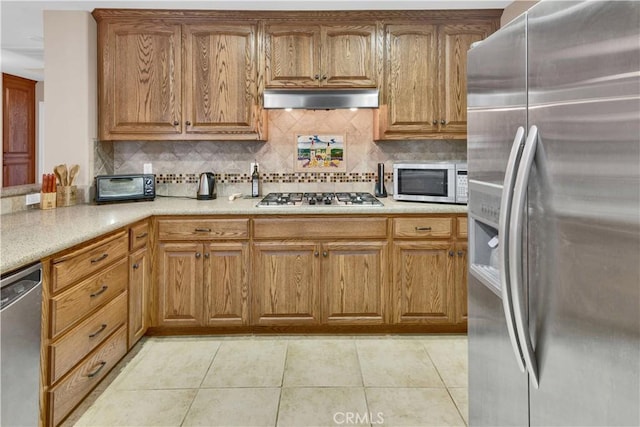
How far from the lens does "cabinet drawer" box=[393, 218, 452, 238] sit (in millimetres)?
2844

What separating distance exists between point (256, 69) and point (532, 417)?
110 inches

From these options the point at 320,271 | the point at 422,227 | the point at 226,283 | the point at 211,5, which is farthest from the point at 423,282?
the point at 211,5

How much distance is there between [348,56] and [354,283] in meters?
1.69

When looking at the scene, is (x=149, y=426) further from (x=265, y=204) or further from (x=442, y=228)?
(x=442, y=228)

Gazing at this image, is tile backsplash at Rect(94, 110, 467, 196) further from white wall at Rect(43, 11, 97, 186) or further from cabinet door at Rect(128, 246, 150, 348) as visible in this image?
cabinet door at Rect(128, 246, 150, 348)

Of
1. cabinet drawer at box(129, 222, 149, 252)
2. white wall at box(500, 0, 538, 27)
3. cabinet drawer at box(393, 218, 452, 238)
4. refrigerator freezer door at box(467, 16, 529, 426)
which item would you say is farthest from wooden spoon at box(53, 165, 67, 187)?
white wall at box(500, 0, 538, 27)

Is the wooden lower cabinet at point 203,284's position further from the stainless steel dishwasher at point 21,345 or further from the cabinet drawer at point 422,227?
the stainless steel dishwasher at point 21,345

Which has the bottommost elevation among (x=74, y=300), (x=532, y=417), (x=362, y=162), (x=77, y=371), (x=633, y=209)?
(x=77, y=371)

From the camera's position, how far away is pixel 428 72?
3143mm

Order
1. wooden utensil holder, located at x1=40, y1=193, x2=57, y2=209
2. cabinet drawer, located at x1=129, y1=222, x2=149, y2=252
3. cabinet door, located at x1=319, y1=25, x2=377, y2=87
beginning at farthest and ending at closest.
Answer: cabinet door, located at x1=319, y1=25, x2=377, y2=87, wooden utensil holder, located at x1=40, y1=193, x2=57, y2=209, cabinet drawer, located at x1=129, y1=222, x2=149, y2=252

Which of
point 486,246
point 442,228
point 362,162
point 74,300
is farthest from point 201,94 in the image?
point 486,246

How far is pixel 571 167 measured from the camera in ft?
2.88

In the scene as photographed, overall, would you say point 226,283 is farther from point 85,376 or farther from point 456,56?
point 456,56

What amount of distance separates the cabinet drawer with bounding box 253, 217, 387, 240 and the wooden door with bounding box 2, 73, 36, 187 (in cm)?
177
